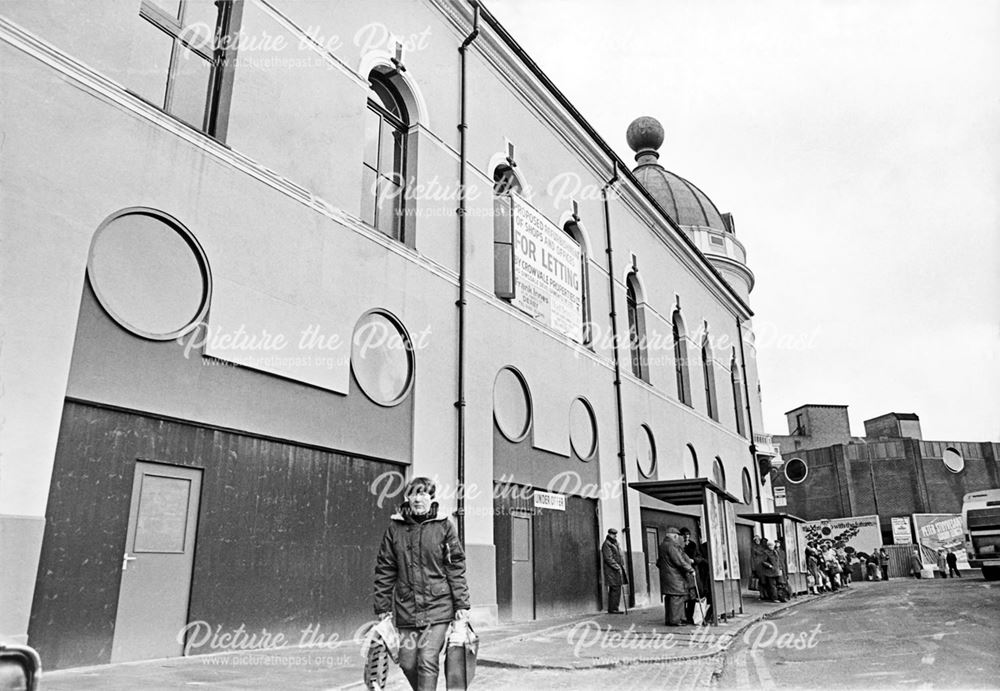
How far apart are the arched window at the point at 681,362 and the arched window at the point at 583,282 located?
23.3 feet

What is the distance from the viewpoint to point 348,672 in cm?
770

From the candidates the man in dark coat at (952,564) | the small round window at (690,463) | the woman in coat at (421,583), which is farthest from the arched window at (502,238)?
the man in dark coat at (952,564)

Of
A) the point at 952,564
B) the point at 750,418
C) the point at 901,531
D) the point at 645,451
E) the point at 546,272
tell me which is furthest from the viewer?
the point at 901,531

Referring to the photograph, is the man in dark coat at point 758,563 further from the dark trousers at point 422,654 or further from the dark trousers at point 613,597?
the dark trousers at point 422,654

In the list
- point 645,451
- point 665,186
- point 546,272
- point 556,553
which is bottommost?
point 556,553

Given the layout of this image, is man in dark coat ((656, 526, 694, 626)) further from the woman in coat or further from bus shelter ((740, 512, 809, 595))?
bus shelter ((740, 512, 809, 595))

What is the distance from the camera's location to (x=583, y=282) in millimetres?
19078

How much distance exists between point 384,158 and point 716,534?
9114mm

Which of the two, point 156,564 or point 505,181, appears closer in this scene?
point 156,564

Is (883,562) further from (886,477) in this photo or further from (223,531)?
(223,531)

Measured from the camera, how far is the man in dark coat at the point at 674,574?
41.4ft

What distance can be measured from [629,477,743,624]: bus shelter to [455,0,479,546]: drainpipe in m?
4.47

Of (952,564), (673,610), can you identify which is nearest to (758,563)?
(673,610)

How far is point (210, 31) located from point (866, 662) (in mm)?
11019
